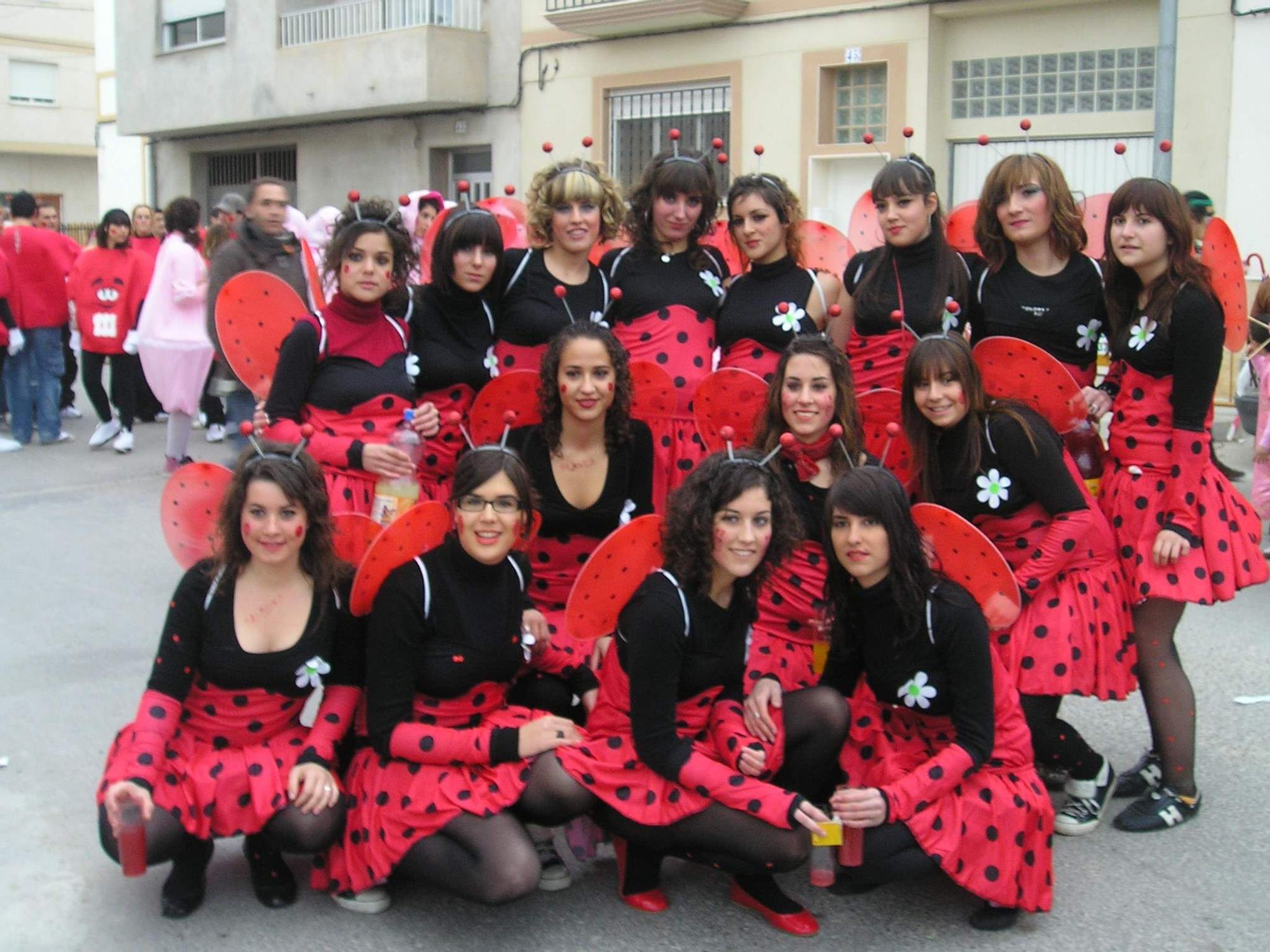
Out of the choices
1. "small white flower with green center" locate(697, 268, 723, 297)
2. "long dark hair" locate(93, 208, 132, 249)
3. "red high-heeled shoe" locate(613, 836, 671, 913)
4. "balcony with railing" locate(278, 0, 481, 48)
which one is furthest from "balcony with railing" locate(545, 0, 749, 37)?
"red high-heeled shoe" locate(613, 836, 671, 913)

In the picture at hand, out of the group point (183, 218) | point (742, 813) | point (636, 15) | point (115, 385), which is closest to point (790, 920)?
point (742, 813)

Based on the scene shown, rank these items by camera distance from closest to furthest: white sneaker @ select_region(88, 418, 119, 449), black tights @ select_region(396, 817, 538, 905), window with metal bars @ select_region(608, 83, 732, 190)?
black tights @ select_region(396, 817, 538, 905)
white sneaker @ select_region(88, 418, 119, 449)
window with metal bars @ select_region(608, 83, 732, 190)

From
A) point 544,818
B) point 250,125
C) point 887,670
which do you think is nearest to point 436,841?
point 544,818

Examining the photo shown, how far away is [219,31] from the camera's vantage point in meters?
20.7

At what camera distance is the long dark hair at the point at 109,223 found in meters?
9.89

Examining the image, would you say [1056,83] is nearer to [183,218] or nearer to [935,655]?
[183,218]

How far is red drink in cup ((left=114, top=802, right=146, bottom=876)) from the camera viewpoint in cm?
292

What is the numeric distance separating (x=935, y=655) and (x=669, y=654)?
662mm

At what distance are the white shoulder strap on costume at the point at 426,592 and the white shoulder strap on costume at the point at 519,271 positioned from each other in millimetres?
1218

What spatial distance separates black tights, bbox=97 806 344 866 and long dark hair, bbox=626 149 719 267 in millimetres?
2139

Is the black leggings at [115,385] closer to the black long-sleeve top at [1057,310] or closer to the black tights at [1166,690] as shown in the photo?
the black long-sleeve top at [1057,310]

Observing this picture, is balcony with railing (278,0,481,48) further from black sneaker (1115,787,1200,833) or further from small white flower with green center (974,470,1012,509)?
black sneaker (1115,787,1200,833)

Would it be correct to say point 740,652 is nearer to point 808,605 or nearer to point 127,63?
point 808,605

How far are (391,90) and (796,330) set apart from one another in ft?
47.2
